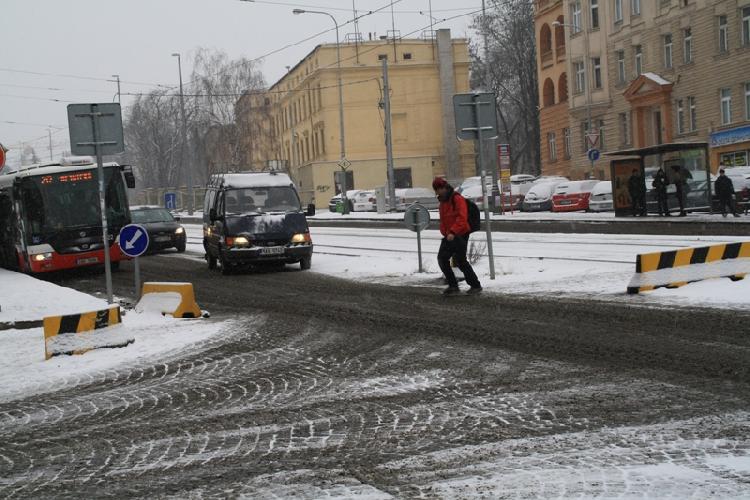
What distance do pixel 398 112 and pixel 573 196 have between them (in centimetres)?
3765

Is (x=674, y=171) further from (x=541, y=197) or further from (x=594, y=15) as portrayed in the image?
(x=594, y=15)

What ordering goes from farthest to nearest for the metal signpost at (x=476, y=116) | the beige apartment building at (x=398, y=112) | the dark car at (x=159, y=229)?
the beige apartment building at (x=398, y=112) → the dark car at (x=159, y=229) → the metal signpost at (x=476, y=116)

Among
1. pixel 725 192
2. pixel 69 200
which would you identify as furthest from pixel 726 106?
pixel 69 200

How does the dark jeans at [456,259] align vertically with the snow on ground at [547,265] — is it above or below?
above

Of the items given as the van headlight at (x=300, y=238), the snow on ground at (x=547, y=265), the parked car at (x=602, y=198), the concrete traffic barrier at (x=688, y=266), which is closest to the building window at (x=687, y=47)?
the parked car at (x=602, y=198)

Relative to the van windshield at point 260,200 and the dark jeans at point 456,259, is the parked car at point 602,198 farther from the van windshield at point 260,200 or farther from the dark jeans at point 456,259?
the dark jeans at point 456,259

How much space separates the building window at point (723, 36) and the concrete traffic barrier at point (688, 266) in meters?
35.9

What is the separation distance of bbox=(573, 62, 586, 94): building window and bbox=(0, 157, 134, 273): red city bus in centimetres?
4131

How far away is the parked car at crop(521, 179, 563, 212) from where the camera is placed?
49.8 m

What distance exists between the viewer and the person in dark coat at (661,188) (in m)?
36.7

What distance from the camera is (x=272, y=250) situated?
69.5ft

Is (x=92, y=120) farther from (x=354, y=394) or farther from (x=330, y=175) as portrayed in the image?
(x=330, y=175)

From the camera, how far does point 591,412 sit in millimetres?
6625

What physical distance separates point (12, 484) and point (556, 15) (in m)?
62.2
